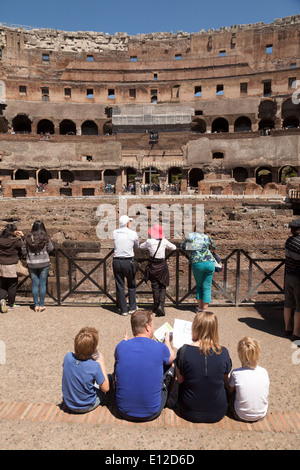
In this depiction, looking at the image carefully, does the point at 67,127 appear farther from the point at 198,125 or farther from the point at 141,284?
the point at 141,284

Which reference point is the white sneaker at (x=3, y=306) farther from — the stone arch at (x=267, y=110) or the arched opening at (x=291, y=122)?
the arched opening at (x=291, y=122)

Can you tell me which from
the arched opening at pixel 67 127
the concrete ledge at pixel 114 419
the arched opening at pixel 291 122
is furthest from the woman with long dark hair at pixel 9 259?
the arched opening at pixel 291 122

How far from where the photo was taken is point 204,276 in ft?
17.2

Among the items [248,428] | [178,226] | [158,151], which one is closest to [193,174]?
[158,151]

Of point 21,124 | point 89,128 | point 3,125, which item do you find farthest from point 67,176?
point 21,124

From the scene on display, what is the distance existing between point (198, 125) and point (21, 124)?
2341 centimetres

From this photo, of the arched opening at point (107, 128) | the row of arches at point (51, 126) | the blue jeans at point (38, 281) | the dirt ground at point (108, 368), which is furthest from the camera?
the row of arches at point (51, 126)

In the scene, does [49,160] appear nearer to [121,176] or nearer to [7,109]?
[121,176]

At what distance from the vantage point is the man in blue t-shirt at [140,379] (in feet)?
9.35

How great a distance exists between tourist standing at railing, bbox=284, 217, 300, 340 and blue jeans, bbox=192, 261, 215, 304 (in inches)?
45.4

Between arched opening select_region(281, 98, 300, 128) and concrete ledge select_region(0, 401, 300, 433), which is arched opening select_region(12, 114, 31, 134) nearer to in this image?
arched opening select_region(281, 98, 300, 128)

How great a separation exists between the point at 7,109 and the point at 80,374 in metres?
40.5

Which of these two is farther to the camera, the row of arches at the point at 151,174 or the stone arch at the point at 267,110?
the stone arch at the point at 267,110

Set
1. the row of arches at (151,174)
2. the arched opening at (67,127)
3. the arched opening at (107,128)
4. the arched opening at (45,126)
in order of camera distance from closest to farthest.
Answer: the row of arches at (151,174), the arched opening at (107,128), the arched opening at (45,126), the arched opening at (67,127)
